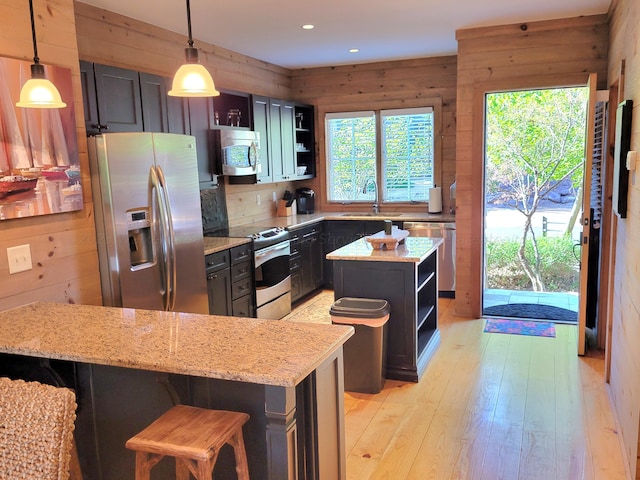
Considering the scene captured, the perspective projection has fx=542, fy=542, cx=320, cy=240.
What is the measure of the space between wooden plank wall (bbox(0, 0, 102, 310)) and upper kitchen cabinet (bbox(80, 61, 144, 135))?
1.90 ft

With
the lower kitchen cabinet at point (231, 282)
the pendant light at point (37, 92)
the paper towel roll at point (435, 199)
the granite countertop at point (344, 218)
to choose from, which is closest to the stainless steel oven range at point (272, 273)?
the lower kitchen cabinet at point (231, 282)

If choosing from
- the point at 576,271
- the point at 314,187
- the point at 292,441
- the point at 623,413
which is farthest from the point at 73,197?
the point at 576,271

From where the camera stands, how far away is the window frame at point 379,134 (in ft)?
20.4

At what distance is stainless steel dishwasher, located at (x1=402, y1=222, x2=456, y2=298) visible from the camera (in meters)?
5.72

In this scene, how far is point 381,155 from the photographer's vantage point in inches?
258

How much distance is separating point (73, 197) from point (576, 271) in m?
5.63

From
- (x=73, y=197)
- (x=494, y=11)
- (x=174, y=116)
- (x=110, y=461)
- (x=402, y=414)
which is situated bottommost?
(x=402, y=414)

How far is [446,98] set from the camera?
6.13 m

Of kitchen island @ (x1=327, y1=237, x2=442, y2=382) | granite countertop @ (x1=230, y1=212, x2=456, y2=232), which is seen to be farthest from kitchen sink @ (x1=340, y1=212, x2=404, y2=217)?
kitchen island @ (x1=327, y1=237, x2=442, y2=382)

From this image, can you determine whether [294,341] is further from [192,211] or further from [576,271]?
[576,271]

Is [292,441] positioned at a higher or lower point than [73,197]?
lower

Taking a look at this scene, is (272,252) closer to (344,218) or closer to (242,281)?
(242,281)

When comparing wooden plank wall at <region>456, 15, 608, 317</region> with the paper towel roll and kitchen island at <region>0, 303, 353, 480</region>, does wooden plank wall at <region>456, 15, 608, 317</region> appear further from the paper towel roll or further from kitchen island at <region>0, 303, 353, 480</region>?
kitchen island at <region>0, 303, 353, 480</region>

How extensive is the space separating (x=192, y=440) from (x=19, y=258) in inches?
54.8
